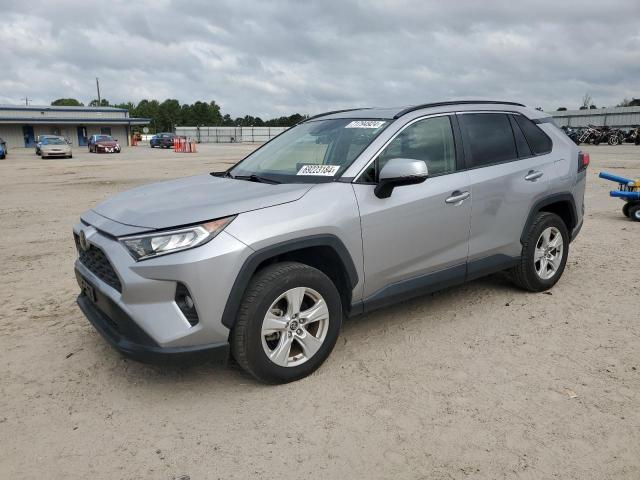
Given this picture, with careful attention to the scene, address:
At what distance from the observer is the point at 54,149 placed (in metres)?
32.0

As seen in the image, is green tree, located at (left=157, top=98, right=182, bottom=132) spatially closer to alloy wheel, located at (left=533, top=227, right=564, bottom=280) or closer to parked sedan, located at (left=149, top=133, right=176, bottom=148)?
parked sedan, located at (left=149, top=133, right=176, bottom=148)

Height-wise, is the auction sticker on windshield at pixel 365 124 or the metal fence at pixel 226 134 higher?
the auction sticker on windshield at pixel 365 124

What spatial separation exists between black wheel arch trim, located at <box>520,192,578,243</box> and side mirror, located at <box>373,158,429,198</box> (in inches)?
62.7

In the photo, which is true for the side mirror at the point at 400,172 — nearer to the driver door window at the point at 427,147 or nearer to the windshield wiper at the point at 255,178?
the driver door window at the point at 427,147

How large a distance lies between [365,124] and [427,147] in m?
0.49

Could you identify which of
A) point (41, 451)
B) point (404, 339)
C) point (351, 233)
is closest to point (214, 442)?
point (41, 451)

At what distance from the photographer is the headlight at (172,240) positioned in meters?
2.84

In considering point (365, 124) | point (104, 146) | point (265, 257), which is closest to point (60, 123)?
point (104, 146)

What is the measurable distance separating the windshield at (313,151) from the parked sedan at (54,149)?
31.7 meters

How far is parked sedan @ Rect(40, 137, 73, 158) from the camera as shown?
31.7 m

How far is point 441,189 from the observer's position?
3.80 meters

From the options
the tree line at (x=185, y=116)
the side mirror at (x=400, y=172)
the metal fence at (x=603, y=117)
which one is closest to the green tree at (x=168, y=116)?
the tree line at (x=185, y=116)

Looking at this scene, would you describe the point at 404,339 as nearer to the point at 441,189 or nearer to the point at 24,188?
the point at 441,189

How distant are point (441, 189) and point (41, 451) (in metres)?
2.95
